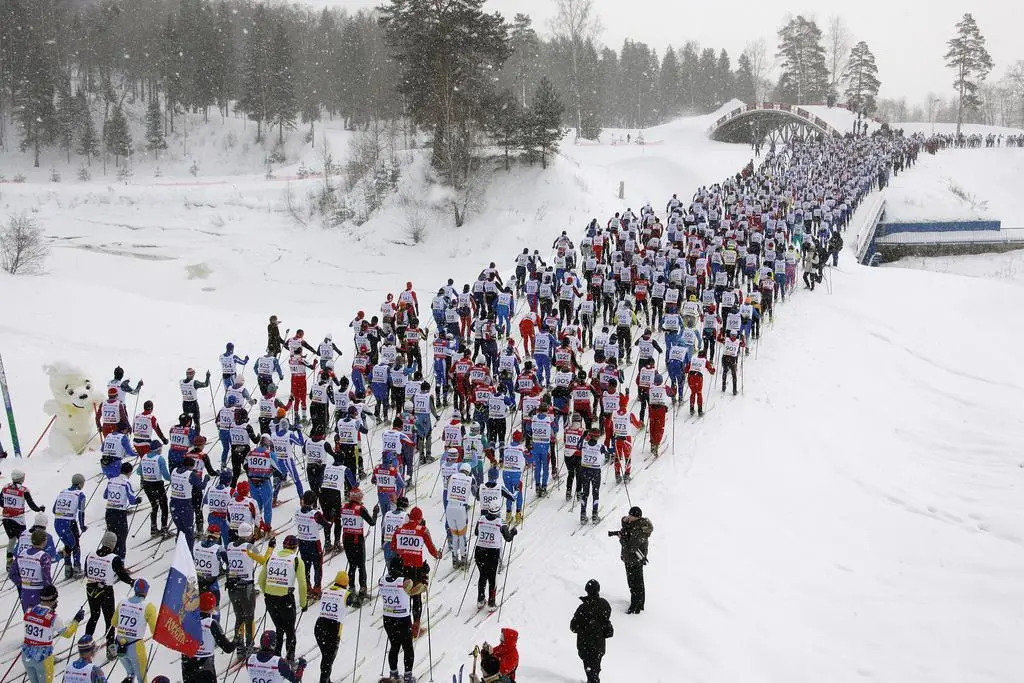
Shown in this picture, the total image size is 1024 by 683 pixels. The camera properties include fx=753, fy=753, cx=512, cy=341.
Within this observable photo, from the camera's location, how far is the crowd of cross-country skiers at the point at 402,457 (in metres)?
8.99

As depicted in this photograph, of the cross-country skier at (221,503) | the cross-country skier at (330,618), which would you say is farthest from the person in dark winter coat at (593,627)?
the cross-country skier at (221,503)

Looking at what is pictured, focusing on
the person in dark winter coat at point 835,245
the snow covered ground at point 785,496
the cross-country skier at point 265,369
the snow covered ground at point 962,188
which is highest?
the snow covered ground at point 962,188

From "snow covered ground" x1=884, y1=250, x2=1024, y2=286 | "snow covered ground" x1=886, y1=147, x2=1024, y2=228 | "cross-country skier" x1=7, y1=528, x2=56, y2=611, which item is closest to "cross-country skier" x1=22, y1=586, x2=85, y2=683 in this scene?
"cross-country skier" x1=7, y1=528, x2=56, y2=611

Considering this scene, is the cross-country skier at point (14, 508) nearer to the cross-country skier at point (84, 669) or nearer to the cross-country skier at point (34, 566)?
the cross-country skier at point (34, 566)

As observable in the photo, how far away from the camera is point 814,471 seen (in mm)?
15039

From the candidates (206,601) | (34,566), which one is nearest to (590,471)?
(206,601)

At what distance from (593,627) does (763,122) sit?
73.1 meters

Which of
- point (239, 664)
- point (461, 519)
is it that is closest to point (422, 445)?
point (461, 519)

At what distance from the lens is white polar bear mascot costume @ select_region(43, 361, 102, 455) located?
17062 millimetres

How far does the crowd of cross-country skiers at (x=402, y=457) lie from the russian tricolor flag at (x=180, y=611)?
0.34 m

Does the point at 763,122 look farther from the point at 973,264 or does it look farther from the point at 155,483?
the point at 155,483

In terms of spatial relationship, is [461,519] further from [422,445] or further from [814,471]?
[814,471]

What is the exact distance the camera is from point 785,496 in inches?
553

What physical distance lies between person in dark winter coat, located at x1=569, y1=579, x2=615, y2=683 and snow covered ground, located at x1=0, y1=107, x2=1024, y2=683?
73 cm
